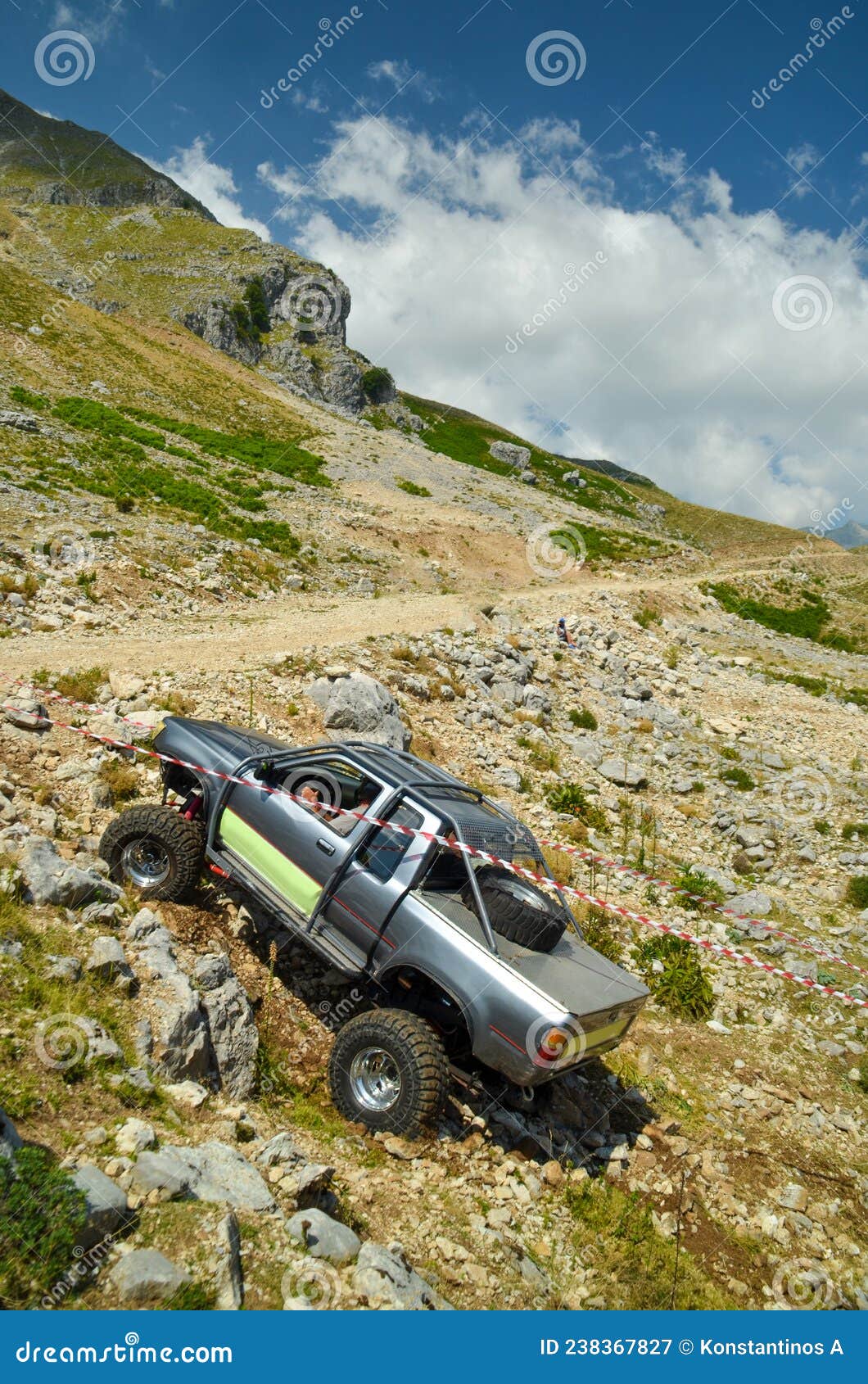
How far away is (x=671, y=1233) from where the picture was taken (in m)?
5.15

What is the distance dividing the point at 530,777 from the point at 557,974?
7.84m

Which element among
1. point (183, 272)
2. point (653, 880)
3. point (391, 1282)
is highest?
point (183, 272)

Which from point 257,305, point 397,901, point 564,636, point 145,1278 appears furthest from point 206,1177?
point 257,305

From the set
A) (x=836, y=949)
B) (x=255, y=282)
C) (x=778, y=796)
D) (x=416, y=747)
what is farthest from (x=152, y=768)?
(x=255, y=282)

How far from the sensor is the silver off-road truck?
15.5ft

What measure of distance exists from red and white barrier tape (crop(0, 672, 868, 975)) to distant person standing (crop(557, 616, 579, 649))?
9004 millimetres

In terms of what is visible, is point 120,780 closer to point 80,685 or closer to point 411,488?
point 80,685

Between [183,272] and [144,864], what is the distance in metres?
79.4

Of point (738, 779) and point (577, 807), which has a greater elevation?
point (738, 779)

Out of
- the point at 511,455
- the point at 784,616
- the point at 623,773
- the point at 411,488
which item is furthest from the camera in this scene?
the point at 511,455

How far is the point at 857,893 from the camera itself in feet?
34.9

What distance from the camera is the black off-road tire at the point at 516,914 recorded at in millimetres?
5320

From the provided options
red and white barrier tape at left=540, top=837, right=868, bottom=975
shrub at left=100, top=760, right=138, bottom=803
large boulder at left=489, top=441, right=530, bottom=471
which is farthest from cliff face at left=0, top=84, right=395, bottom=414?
red and white barrier tape at left=540, top=837, right=868, bottom=975

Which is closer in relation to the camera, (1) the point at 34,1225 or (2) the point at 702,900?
(1) the point at 34,1225
